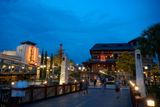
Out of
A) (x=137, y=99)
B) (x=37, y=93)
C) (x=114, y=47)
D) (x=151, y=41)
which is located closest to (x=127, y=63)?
(x=151, y=41)

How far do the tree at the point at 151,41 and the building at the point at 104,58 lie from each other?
87.8 ft

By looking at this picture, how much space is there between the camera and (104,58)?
5134 cm

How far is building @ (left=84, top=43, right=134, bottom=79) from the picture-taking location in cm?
5219

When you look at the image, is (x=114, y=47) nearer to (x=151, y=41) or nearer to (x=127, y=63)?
(x=127, y=63)

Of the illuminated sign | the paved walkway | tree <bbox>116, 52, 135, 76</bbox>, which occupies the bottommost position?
the paved walkway

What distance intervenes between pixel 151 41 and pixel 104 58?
2830cm

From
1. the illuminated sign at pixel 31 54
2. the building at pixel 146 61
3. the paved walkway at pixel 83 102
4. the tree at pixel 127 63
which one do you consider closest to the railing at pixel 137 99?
the paved walkway at pixel 83 102

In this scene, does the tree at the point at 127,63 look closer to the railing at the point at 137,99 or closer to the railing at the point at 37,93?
the railing at the point at 37,93

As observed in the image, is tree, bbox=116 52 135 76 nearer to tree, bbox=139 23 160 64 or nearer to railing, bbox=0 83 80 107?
tree, bbox=139 23 160 64

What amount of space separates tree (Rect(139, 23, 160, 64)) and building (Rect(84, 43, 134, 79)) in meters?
26.8

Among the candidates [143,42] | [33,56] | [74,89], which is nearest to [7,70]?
[74,89]

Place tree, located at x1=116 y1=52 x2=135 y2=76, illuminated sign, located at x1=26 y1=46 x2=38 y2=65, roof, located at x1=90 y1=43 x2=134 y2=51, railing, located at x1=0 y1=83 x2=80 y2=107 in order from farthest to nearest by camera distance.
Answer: roof, located at x1=90 y1=43 x2=134 y2=51, illuminated sign, located at x1=26 y1=46 x2=38 y2=65, tree, located at x1=116 y1=52 x2=135 y2=76, railing, located at x1=0 y1=83 x2=80 y2=107

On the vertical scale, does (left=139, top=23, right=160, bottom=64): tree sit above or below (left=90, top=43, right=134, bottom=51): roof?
below

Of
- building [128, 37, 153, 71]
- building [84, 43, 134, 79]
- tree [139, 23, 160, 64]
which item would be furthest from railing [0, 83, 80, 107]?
building [84, 43, 134, 79]
